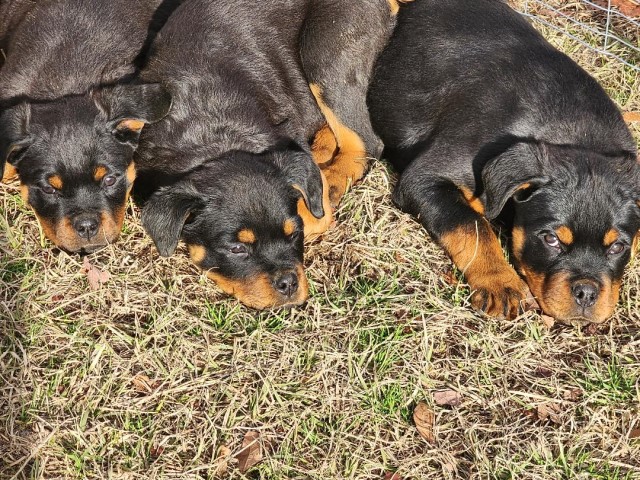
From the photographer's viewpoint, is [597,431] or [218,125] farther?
[218,125]

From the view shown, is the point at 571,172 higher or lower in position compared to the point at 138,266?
higher

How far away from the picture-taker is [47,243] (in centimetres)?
573

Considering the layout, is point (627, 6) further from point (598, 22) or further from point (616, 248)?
point (616, 248)

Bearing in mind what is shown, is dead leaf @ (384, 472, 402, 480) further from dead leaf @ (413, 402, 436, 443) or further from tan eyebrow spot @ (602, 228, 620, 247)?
tan eyebrow spot @ (602, 228, 620, 247)

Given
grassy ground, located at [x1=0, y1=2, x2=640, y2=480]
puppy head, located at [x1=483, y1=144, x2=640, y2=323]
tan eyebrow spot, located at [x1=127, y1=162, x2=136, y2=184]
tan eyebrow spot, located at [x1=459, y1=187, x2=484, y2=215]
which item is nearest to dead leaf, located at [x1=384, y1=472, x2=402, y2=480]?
grassy ground, located at [x1=0, y1=2, x2=640, y2=480]

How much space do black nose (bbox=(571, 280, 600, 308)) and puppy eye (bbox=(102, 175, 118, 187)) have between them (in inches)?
114

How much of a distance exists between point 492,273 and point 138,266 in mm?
2263

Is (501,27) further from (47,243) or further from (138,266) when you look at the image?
(47,243)

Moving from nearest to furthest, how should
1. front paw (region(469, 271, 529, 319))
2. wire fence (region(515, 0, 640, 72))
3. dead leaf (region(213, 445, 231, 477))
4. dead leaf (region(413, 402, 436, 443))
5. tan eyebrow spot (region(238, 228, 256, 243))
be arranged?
1. dead leaf (region(213, 445, 231, 477))
2. dead leaf (region(413, 402, 436, 443))
3. tan eyebrow spot (region(238, 228, 256, 243))
4. front paw (region(469, 271, 529, 319))
5. wire fence (region(515, 0, 640, 72))

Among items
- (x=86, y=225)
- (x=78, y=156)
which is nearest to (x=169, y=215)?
(x=86, y=225)

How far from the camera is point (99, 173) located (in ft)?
17.7

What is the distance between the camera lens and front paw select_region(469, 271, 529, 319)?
17.0 feet

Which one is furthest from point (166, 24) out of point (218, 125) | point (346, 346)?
point (346, 346)

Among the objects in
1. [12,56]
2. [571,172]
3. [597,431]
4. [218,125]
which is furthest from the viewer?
[12,56]
